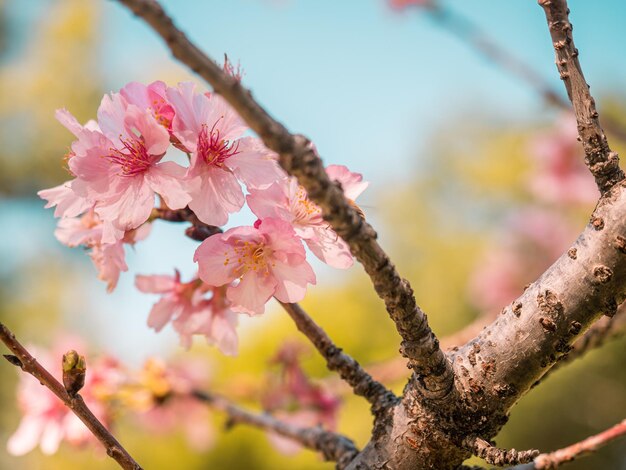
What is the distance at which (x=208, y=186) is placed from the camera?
0.60 m

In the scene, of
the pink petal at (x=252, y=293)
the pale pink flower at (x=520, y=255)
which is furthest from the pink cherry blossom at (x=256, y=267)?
the pale pink flower at (x=520, y=255)

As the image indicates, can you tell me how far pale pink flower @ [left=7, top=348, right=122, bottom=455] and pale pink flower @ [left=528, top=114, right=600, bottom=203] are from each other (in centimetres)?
193

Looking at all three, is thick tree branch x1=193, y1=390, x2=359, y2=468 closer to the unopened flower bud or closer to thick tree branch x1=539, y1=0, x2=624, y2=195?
the unopened flower bud

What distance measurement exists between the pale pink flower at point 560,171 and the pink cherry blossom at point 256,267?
2075mm

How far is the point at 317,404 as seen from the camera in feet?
4.73

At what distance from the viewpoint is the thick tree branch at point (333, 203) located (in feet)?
1.15

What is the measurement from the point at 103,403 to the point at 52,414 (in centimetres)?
12

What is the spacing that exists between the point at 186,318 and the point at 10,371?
6.10 meters

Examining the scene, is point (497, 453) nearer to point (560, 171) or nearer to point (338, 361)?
point (338, 361)

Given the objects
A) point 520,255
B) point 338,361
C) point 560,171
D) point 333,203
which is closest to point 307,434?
point 338,361

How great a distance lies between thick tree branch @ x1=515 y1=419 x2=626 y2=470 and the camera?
1.33 ft

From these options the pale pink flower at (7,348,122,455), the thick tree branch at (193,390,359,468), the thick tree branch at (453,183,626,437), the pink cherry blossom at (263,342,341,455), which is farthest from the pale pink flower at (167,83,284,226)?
the pink cherry blossom at (263,342,341,455)

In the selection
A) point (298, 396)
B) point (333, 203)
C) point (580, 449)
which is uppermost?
point (298, 396)

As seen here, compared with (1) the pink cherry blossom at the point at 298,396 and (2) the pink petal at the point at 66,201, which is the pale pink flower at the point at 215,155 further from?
(1) the pink cherry blossom at the point at 298,396
